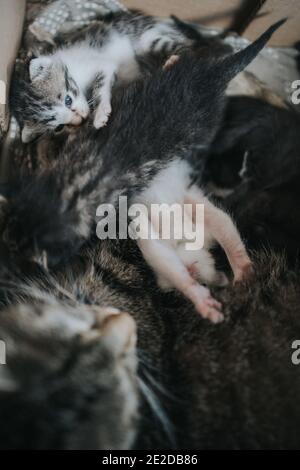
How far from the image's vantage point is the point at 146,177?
138 cm

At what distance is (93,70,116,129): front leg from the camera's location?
142 centimetres

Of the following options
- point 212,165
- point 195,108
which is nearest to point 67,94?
point 195,108

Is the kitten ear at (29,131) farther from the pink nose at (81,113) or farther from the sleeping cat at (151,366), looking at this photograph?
the sleeping cat at (151,366)

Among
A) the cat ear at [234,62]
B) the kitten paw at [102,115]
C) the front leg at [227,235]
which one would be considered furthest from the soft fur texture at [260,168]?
the kitten paw at [102,115]

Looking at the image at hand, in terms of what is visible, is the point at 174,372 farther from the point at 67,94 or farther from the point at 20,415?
the point at 67,94

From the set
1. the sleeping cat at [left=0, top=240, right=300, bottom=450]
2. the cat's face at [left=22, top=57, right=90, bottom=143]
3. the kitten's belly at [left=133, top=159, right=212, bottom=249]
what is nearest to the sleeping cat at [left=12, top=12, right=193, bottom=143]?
the cat's face at [left=22, top=57, right=90, bottom=143]

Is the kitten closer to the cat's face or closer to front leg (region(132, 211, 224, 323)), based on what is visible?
front leg (region(132, 211, 224, 323))

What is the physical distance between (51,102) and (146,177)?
46 cm

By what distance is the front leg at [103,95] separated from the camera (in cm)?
142

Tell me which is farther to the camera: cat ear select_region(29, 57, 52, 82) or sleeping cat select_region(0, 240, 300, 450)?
cat ear select_region(29, 57, 52, 82)

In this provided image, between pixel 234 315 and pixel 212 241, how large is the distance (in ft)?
1.09

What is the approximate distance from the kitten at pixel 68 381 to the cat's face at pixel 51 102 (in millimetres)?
702

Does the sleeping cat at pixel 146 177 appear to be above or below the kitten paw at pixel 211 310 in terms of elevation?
above

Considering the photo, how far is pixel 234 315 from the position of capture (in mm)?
1236
